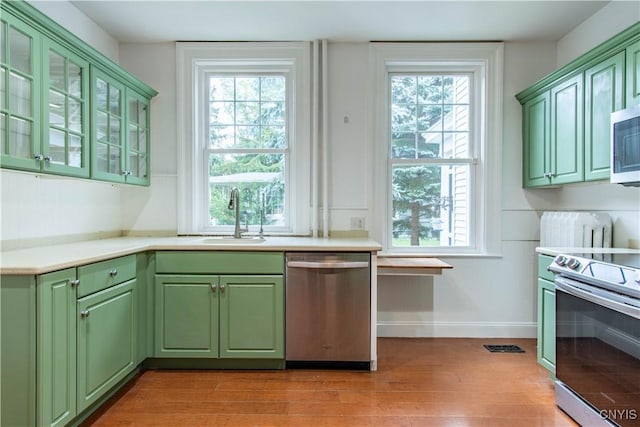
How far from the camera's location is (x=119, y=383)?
2.28 m

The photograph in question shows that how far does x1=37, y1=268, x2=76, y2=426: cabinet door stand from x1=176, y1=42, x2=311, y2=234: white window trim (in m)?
1.49

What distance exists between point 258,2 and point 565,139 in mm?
2331

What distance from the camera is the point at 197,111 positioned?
10.7ft

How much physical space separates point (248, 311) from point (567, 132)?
8.23 feet

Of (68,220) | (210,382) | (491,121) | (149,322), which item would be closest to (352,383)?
(210,382)

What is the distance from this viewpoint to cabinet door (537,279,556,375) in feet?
7.50

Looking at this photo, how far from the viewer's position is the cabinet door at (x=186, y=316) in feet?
8.34

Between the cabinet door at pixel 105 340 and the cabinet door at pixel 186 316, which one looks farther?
the cabinet door at pixel 186 316

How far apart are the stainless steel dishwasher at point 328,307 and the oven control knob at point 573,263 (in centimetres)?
113

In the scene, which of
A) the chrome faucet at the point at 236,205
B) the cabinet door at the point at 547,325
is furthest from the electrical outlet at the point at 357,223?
the cabinet door at the point at 547,325

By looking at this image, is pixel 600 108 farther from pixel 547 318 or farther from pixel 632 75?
pixel 547 318

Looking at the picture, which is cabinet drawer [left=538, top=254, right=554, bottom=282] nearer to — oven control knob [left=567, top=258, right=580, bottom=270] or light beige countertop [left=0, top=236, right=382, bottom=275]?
oven control knob [left=567, top=258, right=580, bottom=270]

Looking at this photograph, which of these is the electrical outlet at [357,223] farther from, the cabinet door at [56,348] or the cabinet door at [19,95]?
the cabinet door at [19,95]

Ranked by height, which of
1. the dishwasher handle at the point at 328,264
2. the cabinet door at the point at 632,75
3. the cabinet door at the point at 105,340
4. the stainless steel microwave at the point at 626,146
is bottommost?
the cabinet door at the point at 105,340
